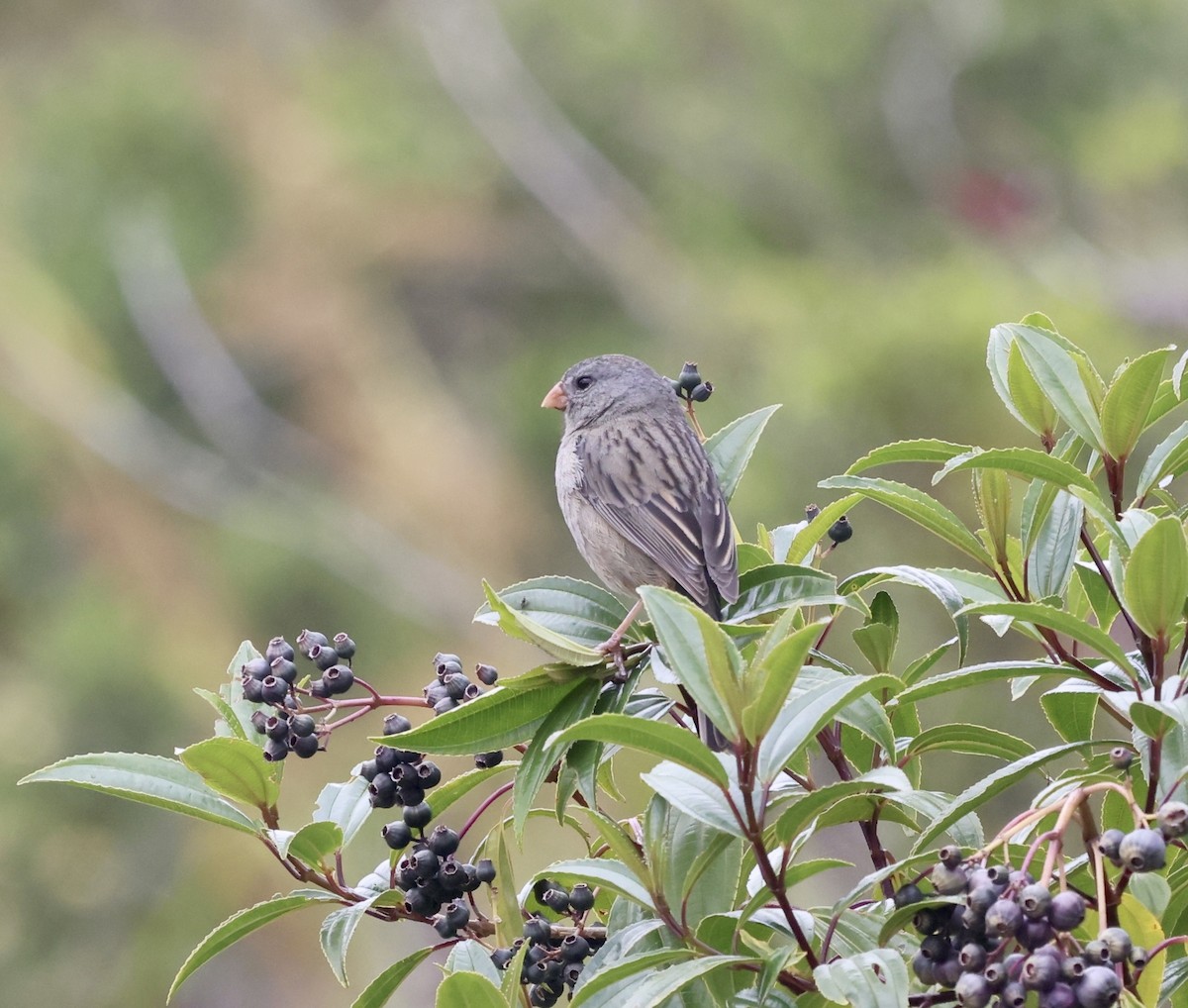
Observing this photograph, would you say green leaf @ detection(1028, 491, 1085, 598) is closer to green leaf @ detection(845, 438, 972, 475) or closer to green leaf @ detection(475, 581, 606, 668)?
green leaf @ detection(845, 438, 972, 475)

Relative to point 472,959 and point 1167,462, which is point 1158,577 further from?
point 472,959

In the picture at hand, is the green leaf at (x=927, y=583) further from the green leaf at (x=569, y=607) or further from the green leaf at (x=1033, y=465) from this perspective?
the green leaf at (x=569, y=607)

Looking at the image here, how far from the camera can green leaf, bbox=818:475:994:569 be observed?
4.90ft

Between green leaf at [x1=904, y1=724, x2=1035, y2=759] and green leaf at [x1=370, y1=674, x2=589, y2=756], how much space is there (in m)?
0.39

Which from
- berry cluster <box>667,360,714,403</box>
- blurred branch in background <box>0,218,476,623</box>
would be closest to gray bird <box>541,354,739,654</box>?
berry cluster <box>667,360,714,403</box>

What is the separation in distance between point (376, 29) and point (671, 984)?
40.8 feet

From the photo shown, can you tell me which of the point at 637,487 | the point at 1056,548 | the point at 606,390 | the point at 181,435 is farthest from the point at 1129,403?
the point at 181,435

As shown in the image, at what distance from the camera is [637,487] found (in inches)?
117

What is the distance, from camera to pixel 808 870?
4.45ft

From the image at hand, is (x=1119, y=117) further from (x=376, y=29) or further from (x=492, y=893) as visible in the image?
(x=492, y=893)

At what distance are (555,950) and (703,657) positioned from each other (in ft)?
1.57

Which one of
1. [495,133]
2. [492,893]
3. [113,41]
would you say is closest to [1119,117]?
[495,133]

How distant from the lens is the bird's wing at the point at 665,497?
8.20 feet

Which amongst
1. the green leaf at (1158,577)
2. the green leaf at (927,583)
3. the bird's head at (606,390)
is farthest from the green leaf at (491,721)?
the bird's head at (606,390)
